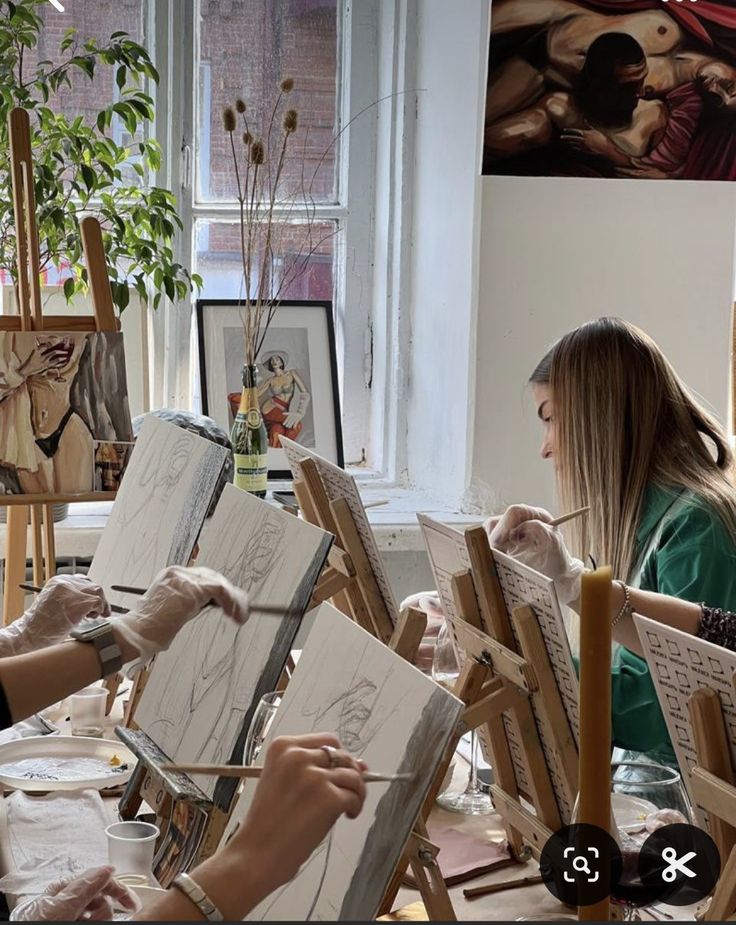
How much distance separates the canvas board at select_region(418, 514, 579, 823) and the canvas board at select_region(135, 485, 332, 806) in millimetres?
217

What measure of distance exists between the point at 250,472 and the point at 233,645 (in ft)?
5.23

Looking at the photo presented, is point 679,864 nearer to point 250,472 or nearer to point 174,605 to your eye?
point 174,605

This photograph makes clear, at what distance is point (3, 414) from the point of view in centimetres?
242

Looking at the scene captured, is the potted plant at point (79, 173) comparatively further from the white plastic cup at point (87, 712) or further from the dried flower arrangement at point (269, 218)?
the white plastic cup at point (87, 712)

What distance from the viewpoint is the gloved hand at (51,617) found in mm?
1674

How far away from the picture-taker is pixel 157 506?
221 cm

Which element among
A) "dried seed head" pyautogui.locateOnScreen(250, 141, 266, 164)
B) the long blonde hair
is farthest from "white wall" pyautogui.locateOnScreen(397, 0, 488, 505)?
the long blonde hair

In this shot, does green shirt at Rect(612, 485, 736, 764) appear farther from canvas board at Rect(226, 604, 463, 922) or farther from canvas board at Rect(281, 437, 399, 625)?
canvas board at Rect(226, 604, 463, 922)

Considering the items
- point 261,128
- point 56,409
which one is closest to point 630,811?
point 56,409

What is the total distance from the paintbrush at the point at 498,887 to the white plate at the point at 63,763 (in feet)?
1.90

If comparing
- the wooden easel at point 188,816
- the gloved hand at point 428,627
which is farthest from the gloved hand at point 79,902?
the gloved hand at point 428,627

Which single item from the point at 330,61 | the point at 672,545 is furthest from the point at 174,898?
the point at 330,61

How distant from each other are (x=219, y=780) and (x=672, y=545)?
3.03 feet

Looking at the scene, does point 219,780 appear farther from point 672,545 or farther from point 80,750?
point 672,545
